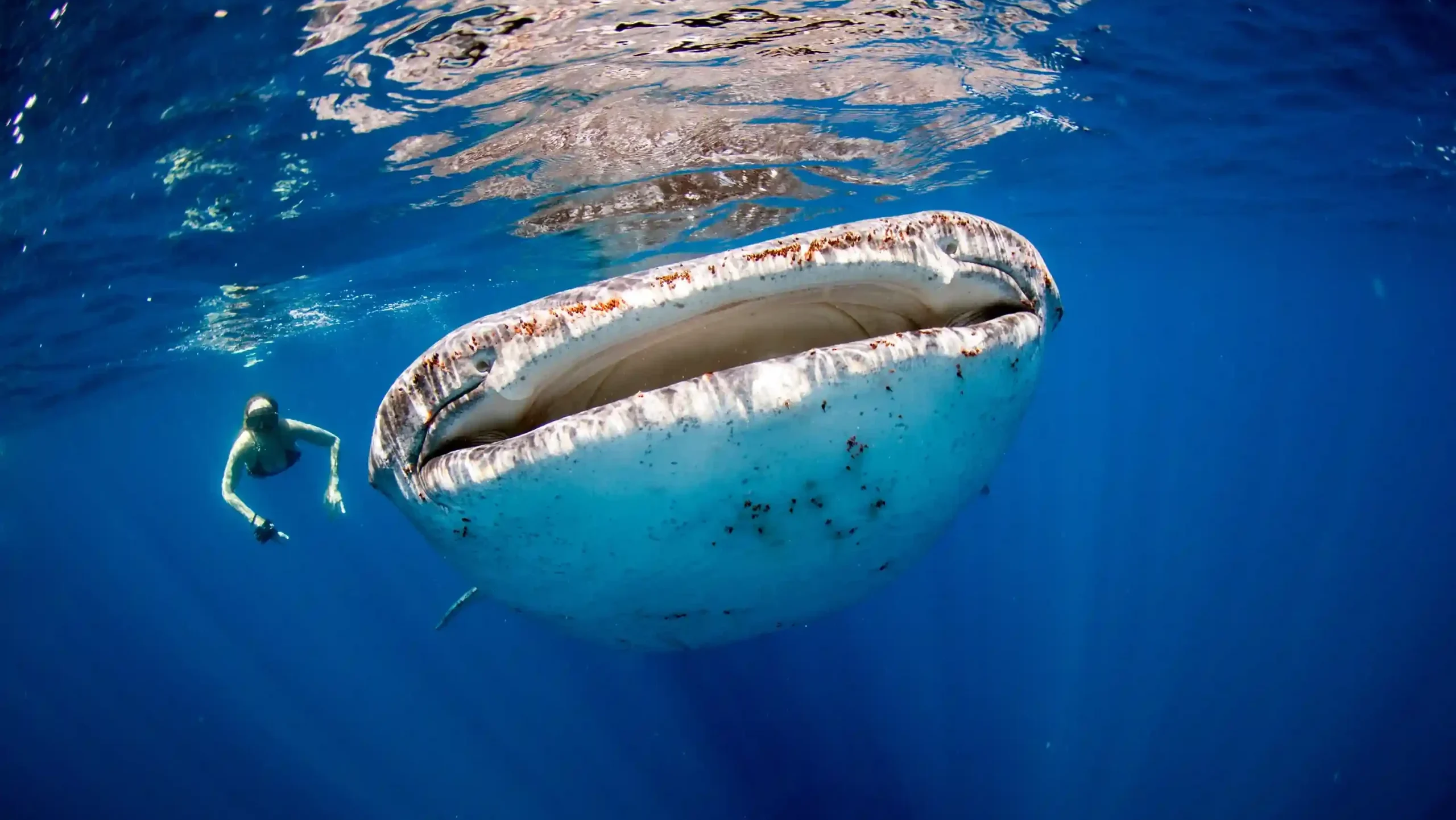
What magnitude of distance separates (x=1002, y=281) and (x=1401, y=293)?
52.8 metres

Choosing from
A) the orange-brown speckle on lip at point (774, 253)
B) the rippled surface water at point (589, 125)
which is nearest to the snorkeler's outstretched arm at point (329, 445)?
the rippled surface water at point (589, 125)

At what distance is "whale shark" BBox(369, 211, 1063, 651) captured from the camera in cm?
169

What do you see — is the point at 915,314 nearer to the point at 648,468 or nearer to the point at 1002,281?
the point at 1002,281

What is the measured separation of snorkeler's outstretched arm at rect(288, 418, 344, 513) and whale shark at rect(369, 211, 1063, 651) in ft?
16.9

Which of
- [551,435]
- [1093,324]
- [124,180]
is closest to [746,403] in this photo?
[551,435]

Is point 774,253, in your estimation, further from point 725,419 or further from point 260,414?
point 260,414

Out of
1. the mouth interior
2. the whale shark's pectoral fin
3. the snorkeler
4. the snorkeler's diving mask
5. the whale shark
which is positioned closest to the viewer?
the whale shark

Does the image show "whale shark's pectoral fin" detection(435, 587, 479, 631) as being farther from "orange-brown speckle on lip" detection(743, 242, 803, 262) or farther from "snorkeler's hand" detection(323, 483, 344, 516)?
"orange-brown speckle on lip" detection(743, 242, 803, 262)

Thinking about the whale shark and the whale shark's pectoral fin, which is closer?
the whale shark

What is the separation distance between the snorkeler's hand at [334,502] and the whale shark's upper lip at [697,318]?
192 inches

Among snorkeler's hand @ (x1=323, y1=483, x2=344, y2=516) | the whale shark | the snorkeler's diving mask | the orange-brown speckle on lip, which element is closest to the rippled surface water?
the snorkeler's diving mask

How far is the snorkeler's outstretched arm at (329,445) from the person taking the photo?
22.5 ft

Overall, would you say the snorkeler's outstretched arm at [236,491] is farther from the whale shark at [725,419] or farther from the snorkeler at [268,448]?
the whale shark at [725,419]

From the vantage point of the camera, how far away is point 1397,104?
32.7 feet
